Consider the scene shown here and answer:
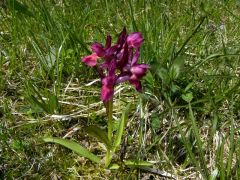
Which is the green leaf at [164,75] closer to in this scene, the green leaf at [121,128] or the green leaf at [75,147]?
the green leaf at [121,128]

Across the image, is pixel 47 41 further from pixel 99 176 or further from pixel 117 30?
pixel 99 176

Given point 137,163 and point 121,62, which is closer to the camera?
point 121,62

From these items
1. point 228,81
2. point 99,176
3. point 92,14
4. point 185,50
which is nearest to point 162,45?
point 185,50

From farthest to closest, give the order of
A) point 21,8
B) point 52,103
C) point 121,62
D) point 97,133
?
point 21,8
point 52,103
point 97,133
point 121,62

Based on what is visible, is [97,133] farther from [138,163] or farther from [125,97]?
[125,97]

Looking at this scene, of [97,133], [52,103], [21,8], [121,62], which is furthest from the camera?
[21,8]

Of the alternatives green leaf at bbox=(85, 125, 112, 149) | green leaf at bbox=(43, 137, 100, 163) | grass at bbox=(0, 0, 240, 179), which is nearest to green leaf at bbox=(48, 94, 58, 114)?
grass at bbox=(0, 0, 240, 179)

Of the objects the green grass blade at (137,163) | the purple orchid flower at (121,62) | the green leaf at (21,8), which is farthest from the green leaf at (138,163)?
the green leaf at (21,8)

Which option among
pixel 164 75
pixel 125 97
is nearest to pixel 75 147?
pixel 125 97
